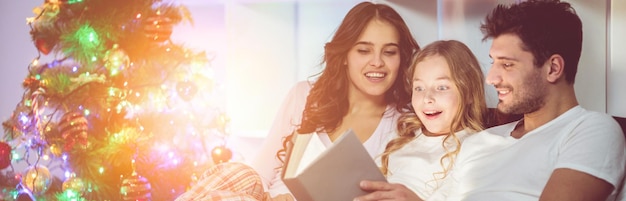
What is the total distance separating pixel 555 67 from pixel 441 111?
32 centimetres

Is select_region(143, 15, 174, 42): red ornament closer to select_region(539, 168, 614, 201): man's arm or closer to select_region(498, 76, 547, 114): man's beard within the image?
select_region(498, 76, 547, 114): man's beard

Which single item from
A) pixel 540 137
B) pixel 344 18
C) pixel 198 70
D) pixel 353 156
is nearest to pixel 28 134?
pixel 198 70

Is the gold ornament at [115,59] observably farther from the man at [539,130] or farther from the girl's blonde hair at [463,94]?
the man at [539,130]

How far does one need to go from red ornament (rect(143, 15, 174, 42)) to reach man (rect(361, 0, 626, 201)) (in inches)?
44.3

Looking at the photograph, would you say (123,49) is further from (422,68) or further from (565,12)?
(565,12)

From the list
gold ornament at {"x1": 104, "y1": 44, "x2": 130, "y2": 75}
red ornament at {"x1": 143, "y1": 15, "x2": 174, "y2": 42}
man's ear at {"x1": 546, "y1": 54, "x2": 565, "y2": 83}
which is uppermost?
red ornament at {"x1": 143, "y1": 15, "x2": 174, "y2": 42}

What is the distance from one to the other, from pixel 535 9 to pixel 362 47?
53 centimetres

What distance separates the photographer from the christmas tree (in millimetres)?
2701

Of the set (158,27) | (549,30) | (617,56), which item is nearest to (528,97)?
(549,30)

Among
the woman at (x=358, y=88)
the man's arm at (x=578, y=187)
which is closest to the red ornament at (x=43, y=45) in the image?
the woman at (x=358, y=88)

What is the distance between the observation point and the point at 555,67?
1.85m

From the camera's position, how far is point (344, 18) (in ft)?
7.47

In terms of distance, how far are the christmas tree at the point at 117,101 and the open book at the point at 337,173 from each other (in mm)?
849

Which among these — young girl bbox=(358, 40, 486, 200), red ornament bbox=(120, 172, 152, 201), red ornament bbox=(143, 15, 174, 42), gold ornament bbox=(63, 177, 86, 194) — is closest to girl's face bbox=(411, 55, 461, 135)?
young girl bbox=(358, 40, 486, 200)
